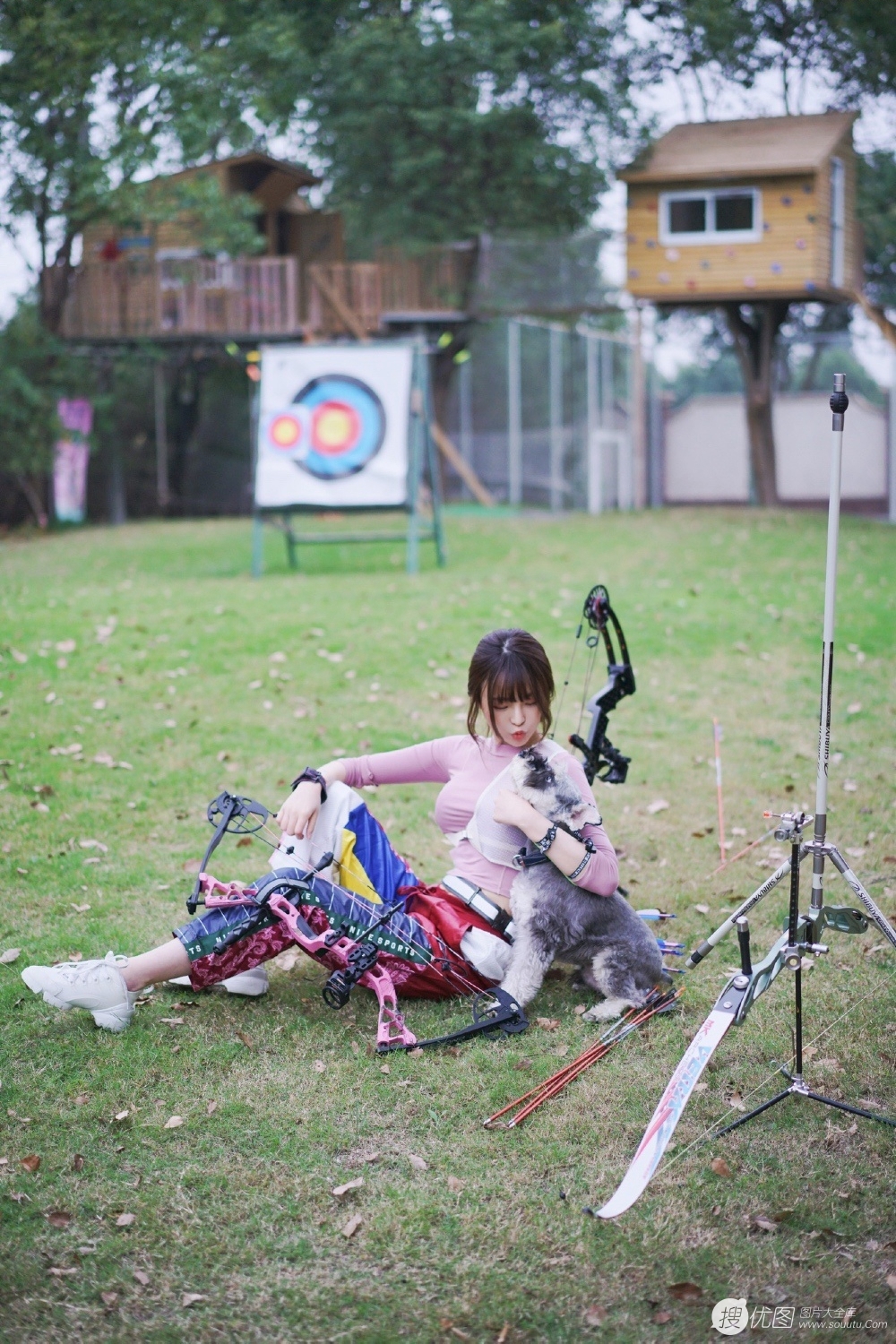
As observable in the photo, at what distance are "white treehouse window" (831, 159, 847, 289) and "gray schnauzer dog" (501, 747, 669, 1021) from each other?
16892 millimetres

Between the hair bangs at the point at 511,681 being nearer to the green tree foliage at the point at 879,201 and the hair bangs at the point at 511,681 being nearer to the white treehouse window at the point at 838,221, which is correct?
the white treehouse window at the point at 838,221

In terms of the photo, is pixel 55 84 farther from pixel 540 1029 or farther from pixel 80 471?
pixel 540 1029

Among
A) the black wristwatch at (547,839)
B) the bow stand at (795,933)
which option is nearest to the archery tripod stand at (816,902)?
the bow stand at (795,933)

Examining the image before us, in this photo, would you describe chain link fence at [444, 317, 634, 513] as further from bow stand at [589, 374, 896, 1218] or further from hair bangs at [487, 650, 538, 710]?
bow stand at [589, 374, 896, 1218]

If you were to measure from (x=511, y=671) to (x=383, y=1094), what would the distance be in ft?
3.83

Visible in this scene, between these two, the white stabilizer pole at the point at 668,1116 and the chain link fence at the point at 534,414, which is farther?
the chain link fence at the point at 534,414

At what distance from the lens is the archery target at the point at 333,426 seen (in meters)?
12.1

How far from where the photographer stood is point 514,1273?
2.66 meters

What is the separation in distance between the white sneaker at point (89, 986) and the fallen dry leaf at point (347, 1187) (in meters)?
0.97

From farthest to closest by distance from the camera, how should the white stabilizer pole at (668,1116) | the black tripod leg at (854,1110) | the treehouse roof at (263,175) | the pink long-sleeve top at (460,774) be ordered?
the treehouse roof at (263,175) → the pink long-sleeve top at (460,774) → the black tripod leg at (854,1110) → the white stabilizer pole at (668,1116)

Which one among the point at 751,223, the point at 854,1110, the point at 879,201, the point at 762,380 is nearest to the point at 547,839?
the point at 854,1110

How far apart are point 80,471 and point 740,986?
1870 centimetres

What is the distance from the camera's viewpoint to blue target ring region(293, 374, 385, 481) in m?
12.2

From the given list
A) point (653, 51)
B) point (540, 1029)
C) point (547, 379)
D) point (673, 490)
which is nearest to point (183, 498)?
point (547, 379)
